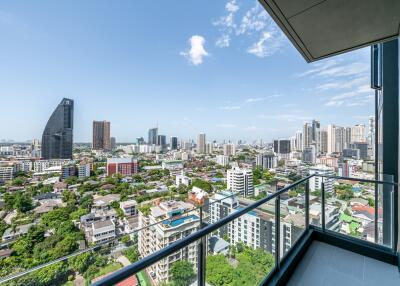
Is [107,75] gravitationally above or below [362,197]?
above

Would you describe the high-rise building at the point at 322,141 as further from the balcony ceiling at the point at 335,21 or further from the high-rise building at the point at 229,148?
the high-rise building at the point at 229,148

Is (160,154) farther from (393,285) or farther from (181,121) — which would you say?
(393,285)

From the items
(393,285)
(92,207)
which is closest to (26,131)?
(92,207)

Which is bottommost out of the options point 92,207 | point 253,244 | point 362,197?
point 92,207

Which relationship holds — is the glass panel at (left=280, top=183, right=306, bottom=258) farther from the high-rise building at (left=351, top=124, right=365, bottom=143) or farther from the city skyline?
the high-rise building at (left=351, top=124, right=365, bottom=143)

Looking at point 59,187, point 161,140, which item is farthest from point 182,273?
point 161,140

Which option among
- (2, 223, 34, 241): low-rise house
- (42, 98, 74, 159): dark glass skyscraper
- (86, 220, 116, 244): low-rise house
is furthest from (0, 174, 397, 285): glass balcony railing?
(42, 98, 74, 159): dark glass skyscraper
